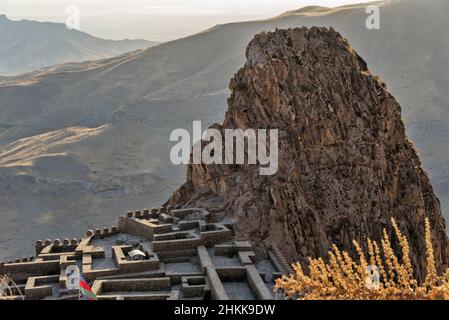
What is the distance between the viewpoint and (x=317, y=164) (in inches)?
1053

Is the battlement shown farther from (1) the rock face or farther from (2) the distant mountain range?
(2) the distant mountain range

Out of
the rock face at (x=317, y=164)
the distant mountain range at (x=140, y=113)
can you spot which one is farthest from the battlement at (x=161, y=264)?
the distant mountain range at (x=140, y=113)

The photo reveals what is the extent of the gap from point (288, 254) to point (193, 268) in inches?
143

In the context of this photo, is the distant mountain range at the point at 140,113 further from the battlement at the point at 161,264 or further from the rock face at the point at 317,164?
the rock face at the point at 317,164

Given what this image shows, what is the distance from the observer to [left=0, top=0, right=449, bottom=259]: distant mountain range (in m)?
56.8

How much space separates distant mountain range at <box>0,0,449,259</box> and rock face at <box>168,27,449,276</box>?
2297cm

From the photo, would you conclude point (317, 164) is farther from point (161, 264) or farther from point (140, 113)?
point (140, 113)

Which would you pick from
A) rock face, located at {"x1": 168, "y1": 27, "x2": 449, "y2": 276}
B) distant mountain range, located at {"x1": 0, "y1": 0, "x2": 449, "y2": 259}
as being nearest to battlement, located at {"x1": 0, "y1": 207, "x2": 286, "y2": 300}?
rock face, located at {"x1": 168, "y1": 27, "x2": 449, "y2": 276}

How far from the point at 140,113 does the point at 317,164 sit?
5983 cm

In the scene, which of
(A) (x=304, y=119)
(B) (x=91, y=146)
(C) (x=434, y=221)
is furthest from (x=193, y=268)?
(B) (x=91, y=146)

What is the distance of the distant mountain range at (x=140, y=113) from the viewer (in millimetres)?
56781

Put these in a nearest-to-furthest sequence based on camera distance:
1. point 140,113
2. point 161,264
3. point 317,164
→ point 161,264 < point 317,164 < point 140,113

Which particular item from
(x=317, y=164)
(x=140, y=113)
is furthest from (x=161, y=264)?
(x=140, y=113)

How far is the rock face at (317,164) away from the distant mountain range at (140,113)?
2297cm
